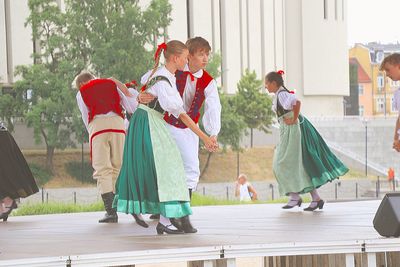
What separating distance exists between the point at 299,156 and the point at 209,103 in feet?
11.5

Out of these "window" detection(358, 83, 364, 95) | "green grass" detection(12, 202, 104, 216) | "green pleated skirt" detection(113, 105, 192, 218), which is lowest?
"green grass" detection(12, 202, 104, 216)

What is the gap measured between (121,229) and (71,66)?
129 feet

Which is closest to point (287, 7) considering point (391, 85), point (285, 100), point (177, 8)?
point (177, 8)

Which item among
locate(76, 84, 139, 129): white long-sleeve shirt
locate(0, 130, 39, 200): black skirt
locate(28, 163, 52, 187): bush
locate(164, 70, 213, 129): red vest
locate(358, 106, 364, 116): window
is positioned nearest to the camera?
locate(164, 70, 213, 129): red vest

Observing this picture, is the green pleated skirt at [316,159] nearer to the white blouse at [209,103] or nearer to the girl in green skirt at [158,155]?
the white blouse at [209,103]

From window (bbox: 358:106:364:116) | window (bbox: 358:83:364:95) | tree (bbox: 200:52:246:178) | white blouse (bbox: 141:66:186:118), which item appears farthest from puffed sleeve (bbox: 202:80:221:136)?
window (bbox: 358:83:364:95)

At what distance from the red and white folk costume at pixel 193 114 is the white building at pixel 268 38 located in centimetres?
4371

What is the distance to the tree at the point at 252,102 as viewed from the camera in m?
56.9

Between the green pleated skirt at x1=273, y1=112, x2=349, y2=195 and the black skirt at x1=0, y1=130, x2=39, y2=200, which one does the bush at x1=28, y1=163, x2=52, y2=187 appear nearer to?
the black skirt at x1=0, y1=130, x2=39, y2=200

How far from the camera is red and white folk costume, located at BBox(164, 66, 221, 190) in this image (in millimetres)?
8180

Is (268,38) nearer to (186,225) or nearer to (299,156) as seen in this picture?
(299,156)

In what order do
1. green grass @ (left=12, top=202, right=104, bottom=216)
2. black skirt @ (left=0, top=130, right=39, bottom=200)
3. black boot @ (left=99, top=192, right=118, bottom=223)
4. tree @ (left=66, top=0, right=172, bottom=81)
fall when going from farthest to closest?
tree @ (left=66, top=0, right=172, bottom=81)
green grass @ (left=12, top=202, right=104, bottom=216)
black skirt @ (left=0, top=130, right=39, bottom=200)
black boot @ (left=99, top=192, right=118, bottom=223)

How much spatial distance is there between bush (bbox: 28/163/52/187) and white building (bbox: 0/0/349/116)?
5.02m

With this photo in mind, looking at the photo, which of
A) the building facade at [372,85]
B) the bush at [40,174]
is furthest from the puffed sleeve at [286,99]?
the building facade at [372,85]
